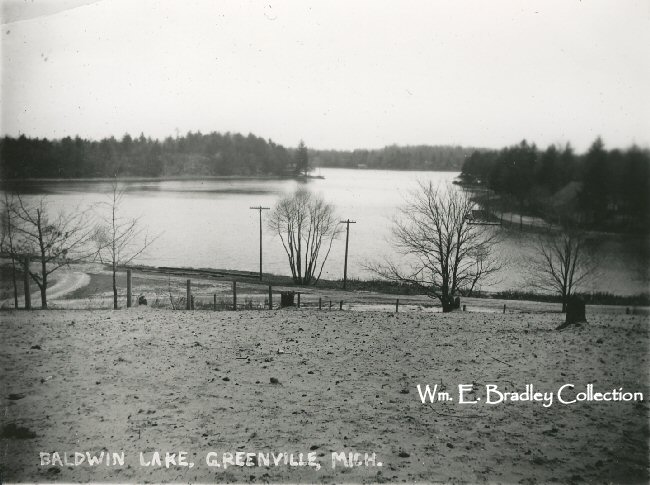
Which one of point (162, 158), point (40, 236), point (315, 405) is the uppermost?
point (162, 158)

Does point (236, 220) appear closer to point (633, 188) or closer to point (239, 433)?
point (633, 188)

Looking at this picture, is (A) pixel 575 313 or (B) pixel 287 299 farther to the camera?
(B) pixel 287 299

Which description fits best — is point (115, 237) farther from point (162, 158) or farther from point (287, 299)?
point (162, 158)

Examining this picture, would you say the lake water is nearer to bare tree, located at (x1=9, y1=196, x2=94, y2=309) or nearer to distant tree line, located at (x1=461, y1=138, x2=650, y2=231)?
distant tree line, located at (x1=461, y1=138, x2=650, y2=231)

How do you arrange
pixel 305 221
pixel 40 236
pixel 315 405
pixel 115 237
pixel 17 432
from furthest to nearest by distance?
pixel 305 221, pixel 115 237, pixel 40 236, pixel 315 405, pixel 17 432

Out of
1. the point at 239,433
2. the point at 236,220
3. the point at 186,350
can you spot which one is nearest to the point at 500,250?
the point at 236,220

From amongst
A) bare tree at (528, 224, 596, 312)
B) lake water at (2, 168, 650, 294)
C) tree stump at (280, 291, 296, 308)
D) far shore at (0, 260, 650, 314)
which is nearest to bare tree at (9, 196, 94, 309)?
far shore at (0, 260, 650, 314)

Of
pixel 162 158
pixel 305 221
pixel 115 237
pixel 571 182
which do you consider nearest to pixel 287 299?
pixel 571 182
